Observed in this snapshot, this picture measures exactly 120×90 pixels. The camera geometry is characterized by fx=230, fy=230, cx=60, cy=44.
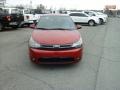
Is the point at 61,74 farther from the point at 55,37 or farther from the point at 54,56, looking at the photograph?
the point at 55,37

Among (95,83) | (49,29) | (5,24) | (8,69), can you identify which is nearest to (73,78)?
(95,83)

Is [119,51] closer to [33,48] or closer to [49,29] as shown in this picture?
[49,29]

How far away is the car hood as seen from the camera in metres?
6.53

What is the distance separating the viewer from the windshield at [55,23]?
7941mm

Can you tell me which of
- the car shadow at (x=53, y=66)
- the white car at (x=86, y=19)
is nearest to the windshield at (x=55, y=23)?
the car shadow at (x=53, y=66)

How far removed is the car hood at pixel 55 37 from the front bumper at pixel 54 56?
0.28 metres

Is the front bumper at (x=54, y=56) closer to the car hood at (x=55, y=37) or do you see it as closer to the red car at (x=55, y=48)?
the red car at (x=55, y=48)

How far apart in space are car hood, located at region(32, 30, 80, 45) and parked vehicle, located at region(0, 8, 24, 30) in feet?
32.4

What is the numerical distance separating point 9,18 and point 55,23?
949 cm

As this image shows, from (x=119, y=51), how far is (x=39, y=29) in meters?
3.52

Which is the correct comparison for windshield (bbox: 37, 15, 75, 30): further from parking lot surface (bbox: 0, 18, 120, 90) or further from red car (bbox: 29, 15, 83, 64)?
parking lot surface (bbox: 0, 18, 120, 90)

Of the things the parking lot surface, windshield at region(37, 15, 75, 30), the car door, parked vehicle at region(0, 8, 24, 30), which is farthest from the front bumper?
the car door

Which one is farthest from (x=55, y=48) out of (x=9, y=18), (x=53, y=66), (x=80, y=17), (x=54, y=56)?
(x=80, y=17)

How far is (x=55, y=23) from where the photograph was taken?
8.12 meters
